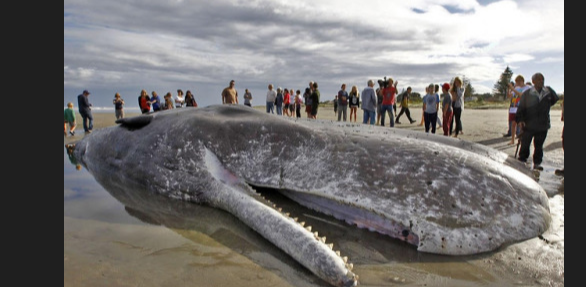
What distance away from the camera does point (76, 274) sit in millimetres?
3229

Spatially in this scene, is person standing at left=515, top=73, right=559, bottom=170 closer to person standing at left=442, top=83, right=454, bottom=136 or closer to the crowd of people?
the crowd of people

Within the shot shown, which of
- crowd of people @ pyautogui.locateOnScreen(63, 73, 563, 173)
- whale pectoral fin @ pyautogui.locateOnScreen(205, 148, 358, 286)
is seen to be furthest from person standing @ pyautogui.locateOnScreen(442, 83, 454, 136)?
whale pectoral fin @ pyautogui.locateOnScreen(205, 148, 358, 286)

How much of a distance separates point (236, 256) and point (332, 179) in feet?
4.54

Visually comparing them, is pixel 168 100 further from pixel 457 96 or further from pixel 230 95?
pixel 457 96

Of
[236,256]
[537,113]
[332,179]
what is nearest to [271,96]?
[537,113]

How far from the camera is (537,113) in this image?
7676 millimetres

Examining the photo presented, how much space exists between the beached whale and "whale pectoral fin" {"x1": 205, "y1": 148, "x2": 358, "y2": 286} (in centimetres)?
1

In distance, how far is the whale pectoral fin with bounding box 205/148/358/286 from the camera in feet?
10.2

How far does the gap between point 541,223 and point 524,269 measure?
0.85 m

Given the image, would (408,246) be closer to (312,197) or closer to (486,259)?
(486,259)

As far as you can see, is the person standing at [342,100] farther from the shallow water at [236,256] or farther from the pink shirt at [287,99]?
the shallow water at [236,256]

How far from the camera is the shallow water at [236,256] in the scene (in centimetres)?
318

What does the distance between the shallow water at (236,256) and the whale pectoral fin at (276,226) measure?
0.37ft

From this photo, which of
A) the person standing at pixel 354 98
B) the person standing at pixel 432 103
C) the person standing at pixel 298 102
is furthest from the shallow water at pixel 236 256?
the person standing at pixel 298 102
